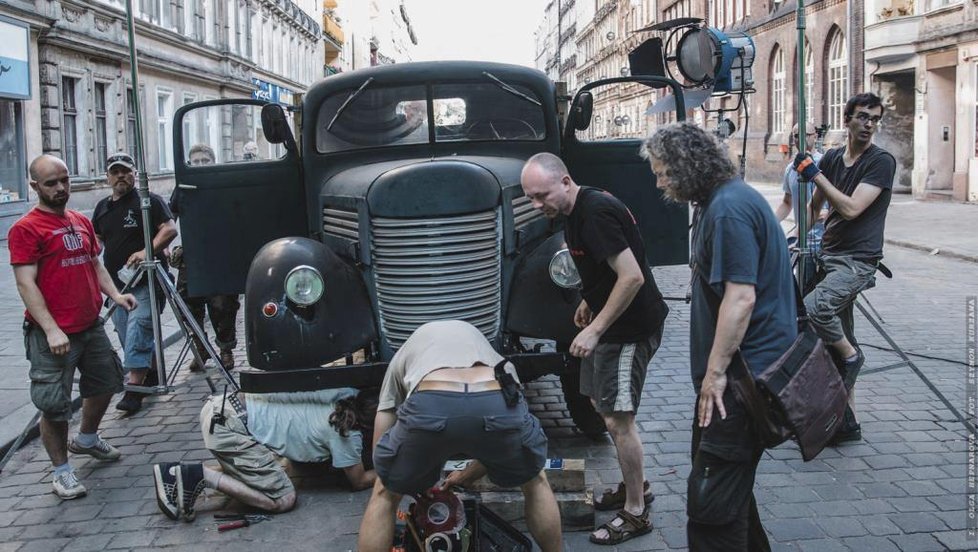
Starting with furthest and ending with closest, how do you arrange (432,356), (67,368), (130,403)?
(130,403) < (67,368) < (432,356)

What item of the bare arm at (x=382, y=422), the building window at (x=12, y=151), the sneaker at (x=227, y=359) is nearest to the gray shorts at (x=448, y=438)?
the bare arm at (x=382, y=422)

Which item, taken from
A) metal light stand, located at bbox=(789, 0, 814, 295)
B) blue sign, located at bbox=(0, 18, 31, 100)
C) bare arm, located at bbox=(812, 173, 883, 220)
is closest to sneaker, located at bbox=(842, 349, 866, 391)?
metal light stand, located at bbox=(789, 0, 814, 295)

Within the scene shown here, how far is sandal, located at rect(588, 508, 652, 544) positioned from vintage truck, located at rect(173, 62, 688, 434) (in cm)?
109

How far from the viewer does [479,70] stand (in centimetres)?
682

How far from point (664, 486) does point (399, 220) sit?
2105 mm

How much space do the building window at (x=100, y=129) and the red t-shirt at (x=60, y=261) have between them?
17610 mm

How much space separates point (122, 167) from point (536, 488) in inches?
190

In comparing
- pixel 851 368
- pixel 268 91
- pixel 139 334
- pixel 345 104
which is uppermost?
pixel 268 91

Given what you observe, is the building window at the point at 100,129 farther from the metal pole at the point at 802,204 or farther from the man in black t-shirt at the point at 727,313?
the man in black t-shirt at the point at 727,313

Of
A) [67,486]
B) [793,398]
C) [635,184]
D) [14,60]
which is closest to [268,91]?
[14,60]

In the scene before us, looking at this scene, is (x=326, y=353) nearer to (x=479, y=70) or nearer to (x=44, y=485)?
(x=44, y=485)

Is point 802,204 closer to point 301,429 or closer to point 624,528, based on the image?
point 624,528

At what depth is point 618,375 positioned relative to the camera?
4.57 metres

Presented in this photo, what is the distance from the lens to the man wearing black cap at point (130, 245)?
7.31m
